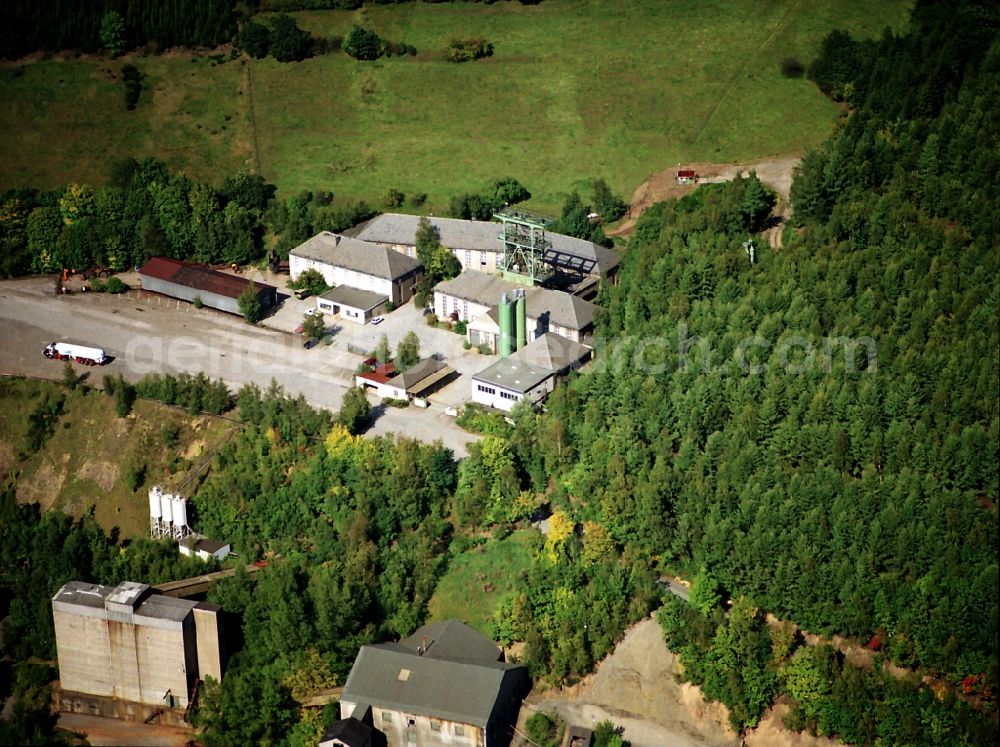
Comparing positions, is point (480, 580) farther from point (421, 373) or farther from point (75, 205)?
point (75, 205)

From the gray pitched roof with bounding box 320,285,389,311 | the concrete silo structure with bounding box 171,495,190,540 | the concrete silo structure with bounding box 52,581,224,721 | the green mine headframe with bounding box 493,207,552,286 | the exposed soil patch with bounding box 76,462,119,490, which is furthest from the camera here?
the gray pitched roof with bounding box 320,285,389,311

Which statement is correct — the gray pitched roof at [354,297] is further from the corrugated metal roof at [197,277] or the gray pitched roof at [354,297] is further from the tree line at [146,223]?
the tree line at [146,223]

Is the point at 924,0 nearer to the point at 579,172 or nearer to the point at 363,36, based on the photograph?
the point at 579,172

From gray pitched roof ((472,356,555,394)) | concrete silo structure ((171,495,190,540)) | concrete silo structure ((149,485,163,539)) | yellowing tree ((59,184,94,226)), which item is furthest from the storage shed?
concrete silo structure ((171,495,190,540))

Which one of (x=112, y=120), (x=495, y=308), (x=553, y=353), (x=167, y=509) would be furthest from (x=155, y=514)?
(x=112, y=120)

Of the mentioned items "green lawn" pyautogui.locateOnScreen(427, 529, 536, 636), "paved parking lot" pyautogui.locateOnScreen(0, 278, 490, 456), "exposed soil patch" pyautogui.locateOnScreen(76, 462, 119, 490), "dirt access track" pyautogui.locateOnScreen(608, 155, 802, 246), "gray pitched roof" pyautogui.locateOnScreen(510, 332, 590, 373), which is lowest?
"green lawn" pyautogui.locateOnScreen(427, 529, 536, 636)

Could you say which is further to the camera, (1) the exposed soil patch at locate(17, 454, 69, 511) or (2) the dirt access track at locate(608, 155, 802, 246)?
(2) the dirt access track at locate(608, 155, 802, 246)

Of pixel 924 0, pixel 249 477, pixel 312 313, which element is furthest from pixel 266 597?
pixel 924 0

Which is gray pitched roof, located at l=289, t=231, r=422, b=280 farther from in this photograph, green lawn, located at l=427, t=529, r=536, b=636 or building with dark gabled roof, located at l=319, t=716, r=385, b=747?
building with dark gabled roof, located at l=319, t=716, r=385, b=747
